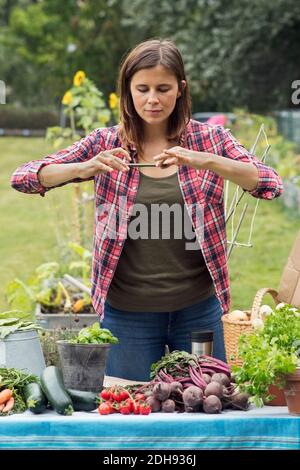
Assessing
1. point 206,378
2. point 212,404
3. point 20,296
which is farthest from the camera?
point 20,296

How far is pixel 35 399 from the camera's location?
3064 millimetres

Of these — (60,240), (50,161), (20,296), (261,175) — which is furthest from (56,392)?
(60,240)

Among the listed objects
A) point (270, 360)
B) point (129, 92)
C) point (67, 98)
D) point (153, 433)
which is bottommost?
point (153, 433)

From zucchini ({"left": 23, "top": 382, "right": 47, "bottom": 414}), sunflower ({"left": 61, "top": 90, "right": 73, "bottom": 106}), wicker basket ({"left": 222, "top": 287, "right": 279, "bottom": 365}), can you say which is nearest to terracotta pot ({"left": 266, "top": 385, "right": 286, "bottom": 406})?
wicker basket ({"left": 222, "top": 287, "right": 279, "bottom": 365})

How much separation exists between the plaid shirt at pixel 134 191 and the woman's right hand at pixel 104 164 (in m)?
0.12

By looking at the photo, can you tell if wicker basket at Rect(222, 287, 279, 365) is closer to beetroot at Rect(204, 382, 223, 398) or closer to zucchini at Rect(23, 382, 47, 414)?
beetroot at Rect(204, 382, 223, 398)

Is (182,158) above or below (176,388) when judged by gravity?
above

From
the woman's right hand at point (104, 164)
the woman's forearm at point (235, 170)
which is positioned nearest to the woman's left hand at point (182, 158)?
the woman's forearm at point (235, 170)

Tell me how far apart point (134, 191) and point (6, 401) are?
35.5 inches

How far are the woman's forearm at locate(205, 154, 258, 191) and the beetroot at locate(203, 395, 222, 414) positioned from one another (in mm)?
772

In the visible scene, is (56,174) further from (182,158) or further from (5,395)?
(5,395)

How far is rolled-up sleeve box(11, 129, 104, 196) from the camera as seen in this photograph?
354cm

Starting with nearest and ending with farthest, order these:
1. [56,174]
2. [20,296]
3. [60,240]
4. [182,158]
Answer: [182,158], [56,174], [20,296], [60,240]

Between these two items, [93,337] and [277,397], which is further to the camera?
[93,337]
